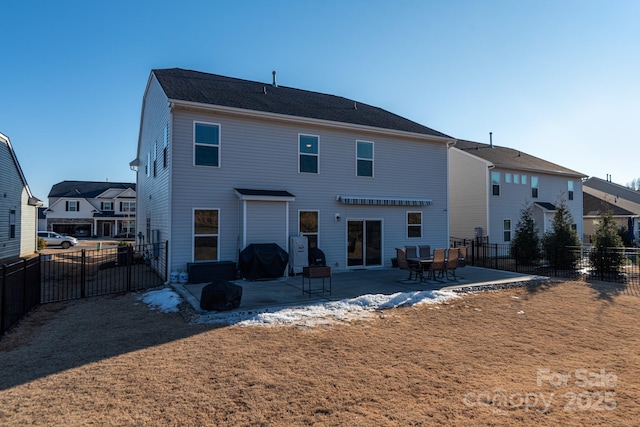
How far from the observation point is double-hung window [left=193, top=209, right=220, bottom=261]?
10.9 meters

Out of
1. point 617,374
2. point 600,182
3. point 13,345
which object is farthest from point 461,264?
point 600,182

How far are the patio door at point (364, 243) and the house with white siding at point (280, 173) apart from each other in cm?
4

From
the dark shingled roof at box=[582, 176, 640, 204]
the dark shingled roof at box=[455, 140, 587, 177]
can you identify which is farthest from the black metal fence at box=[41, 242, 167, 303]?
the dark shingled roof at box=[582, 176, 640, 204]

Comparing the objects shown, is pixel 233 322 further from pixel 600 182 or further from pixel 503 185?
pixel 600 182

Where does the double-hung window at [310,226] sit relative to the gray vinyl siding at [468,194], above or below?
below

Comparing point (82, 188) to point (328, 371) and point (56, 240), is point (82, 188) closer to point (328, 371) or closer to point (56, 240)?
point (56, 240)

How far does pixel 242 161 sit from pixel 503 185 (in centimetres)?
1624

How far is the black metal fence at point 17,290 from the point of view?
246 inches

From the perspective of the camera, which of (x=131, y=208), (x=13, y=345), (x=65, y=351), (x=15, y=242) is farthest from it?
(x=131, y=208)

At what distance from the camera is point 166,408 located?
3.60 m

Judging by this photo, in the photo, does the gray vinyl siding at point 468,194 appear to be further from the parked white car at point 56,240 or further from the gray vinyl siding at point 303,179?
the parked white car at point 56,240

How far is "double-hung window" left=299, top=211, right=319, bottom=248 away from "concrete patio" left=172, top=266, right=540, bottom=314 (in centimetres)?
144

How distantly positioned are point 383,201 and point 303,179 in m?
3.29

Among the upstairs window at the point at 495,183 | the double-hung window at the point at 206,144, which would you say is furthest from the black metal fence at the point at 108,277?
the upstairs window at the point at 495,183
